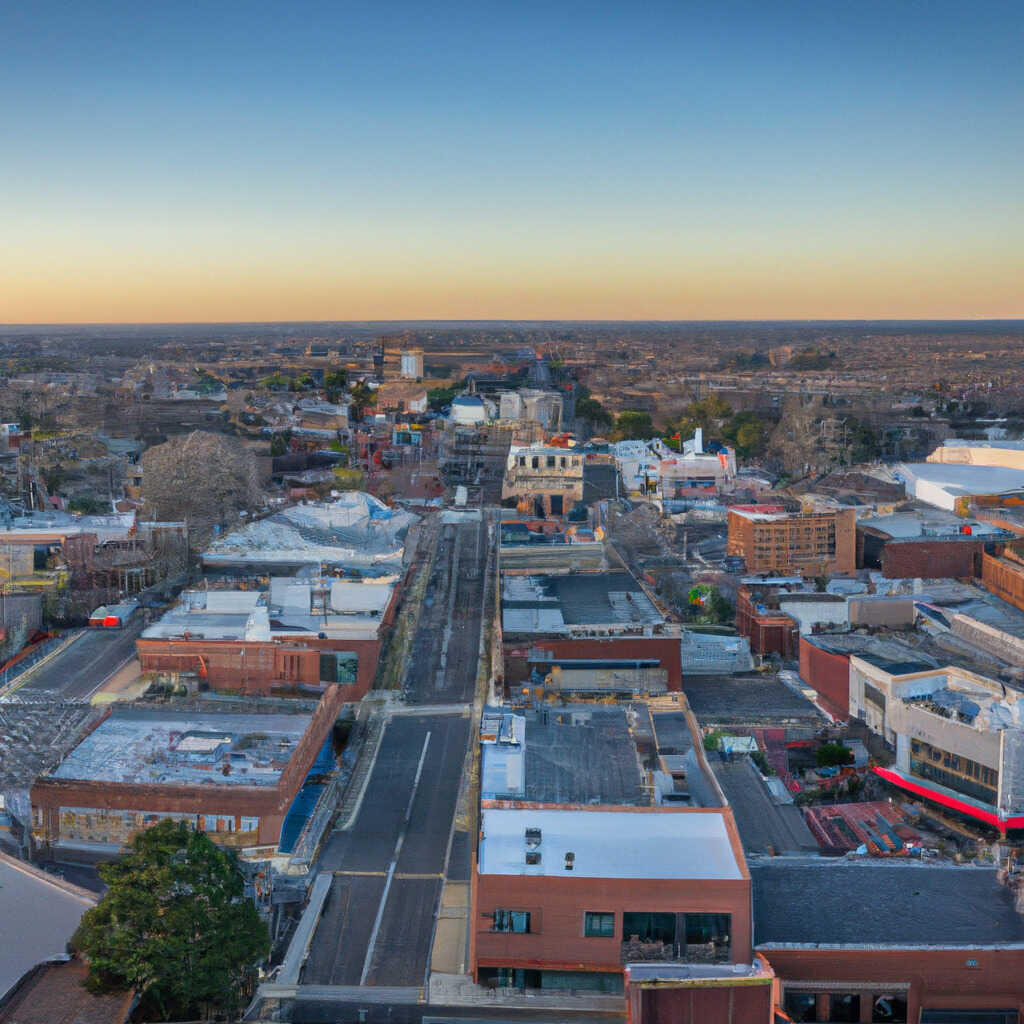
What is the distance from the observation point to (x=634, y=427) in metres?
38.6

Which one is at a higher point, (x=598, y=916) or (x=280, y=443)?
(x=280, y=443)

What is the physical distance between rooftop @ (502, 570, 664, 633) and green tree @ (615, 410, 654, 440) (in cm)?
2025

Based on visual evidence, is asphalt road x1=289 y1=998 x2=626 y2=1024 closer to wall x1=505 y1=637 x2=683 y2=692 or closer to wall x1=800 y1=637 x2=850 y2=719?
wall x1=505 y1=637 x2=683 y2=692

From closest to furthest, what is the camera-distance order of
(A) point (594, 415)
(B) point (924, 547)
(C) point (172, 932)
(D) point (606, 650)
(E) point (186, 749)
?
(C) point (172, 932) → (E) point (186, 749) → (D) point (606, 650) → (B) point (924, 547) → (A) point (594, 415)

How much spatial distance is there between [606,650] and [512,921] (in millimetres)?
6285

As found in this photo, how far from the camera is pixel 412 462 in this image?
34219 millimetres

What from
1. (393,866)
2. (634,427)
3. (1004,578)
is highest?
(634,427)

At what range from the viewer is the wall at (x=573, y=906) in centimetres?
806

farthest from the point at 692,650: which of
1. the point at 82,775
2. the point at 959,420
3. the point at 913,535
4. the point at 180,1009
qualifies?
the point at 959,420

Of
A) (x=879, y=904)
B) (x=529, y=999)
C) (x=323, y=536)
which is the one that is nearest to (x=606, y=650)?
(x=879, y=904)

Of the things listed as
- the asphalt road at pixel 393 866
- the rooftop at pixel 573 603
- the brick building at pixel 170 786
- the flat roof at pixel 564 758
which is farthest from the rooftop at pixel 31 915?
the rooftop at pixel 573 603

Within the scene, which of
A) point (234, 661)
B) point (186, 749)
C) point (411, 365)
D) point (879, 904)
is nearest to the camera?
point (879, 904)

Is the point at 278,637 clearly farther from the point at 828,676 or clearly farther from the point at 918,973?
the point at 918,973

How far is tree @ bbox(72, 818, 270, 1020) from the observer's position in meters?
7.73
